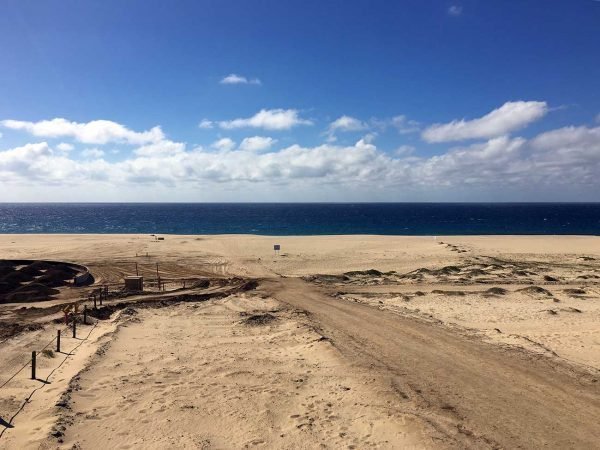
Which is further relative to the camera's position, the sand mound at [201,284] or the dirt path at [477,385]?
the sand mound at [201,284]

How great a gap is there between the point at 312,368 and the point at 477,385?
5.11 m

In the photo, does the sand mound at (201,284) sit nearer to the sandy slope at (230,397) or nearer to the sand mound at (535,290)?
the sandy slope at (230,397)

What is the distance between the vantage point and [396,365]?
13.6 meters

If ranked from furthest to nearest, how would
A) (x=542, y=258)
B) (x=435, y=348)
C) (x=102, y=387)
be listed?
(x=542, y=258) < (x=435, y=348) < (x=102, y=387)

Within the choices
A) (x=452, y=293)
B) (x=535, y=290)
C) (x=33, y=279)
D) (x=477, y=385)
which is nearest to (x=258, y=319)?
(x=477, y=385)

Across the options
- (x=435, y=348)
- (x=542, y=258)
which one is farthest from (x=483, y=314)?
(x=542, y=258)

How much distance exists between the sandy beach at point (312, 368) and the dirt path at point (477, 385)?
56 mm

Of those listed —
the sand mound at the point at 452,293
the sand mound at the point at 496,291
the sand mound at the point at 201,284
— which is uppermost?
the sand mound at the point at 496,291

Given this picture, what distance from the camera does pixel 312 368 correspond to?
1354 centimetres

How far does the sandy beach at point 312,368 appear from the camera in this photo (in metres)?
9.68

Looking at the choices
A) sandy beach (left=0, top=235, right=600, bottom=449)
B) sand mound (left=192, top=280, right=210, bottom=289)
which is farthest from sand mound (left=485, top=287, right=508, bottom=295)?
sand mound (left=192, top=280, right=210, bottom=289)

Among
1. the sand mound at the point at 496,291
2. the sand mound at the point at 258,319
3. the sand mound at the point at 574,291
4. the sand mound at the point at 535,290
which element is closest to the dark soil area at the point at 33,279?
the sand mound at the point at 258,319

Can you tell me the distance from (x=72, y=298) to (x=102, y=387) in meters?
16.0

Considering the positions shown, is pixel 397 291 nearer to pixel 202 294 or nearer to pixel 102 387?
pixel 202 294
